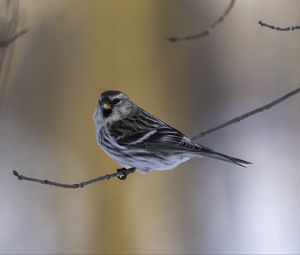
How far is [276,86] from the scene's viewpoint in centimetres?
575

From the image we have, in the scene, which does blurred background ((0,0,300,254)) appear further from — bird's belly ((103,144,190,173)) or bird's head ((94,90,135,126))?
bird's belly ((103,144,190,173))

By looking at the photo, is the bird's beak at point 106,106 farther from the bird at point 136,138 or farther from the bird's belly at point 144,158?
the bird's belly at point 144,158

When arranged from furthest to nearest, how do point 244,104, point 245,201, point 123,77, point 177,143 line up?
point 244,104 < point 245,201 < point 123,77 < point 177,143

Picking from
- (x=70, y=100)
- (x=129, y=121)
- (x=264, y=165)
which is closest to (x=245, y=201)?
(x=264, y=165)

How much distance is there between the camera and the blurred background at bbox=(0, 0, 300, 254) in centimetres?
447

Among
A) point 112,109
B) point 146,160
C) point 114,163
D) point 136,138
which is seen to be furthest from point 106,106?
point 114,163

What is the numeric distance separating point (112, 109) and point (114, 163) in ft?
5.11

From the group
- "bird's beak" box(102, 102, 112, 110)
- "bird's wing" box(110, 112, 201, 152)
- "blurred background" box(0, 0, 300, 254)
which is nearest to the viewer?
"bird's wing" box(110, 112, 201, 152)

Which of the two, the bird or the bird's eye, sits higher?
the bird's eye

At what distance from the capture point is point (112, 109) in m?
2.94

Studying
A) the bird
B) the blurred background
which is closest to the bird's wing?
the bird

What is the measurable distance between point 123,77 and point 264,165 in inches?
52.3

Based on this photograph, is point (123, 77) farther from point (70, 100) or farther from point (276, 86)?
point (276, 86)

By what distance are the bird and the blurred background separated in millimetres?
1475
